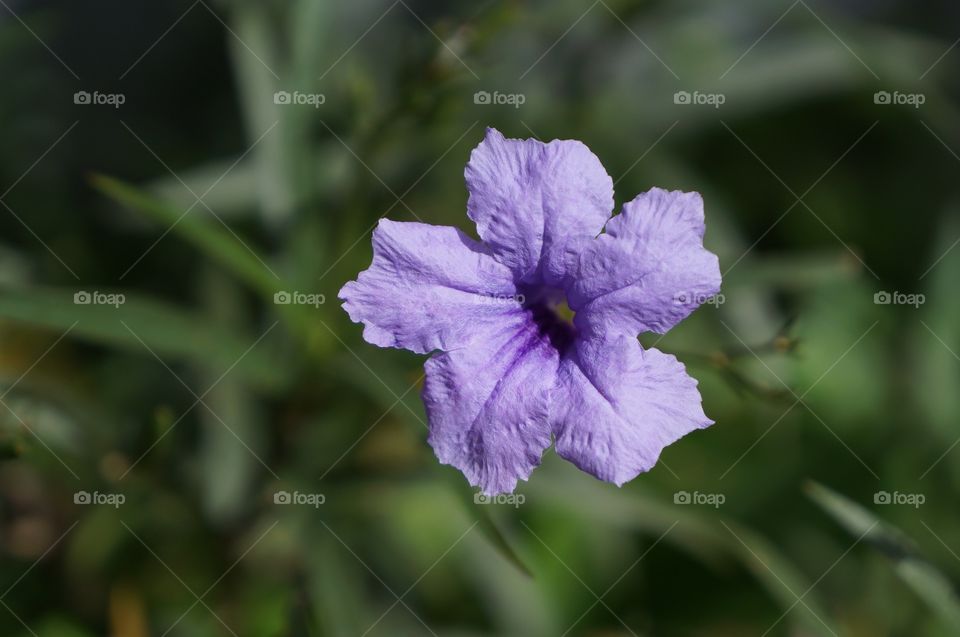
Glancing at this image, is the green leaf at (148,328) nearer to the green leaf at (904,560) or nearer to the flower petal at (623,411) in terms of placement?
the flower petal at (623,411)

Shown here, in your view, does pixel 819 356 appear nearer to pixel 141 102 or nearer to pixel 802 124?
pixel 802 124

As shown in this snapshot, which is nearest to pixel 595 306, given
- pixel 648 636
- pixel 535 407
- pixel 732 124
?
pixel 535 407

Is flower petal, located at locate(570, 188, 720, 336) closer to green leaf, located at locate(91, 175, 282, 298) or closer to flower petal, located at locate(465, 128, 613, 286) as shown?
flower petal, located at locate(465, 128, 613, 286)

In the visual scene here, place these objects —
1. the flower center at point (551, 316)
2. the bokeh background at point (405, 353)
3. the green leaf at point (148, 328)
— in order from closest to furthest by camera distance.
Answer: the flower center at point (551, 316)
the green leaf at point (148, 328)
the bokeh background at point (405, 353)

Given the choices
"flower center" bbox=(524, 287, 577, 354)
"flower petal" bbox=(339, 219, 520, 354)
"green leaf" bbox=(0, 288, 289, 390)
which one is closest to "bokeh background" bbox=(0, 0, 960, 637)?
"green leaf" bbox=(0, 288, 289, 390)

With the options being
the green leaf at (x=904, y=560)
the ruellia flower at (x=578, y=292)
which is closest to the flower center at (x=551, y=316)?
the ruellia flower at (x=578, y=292)
